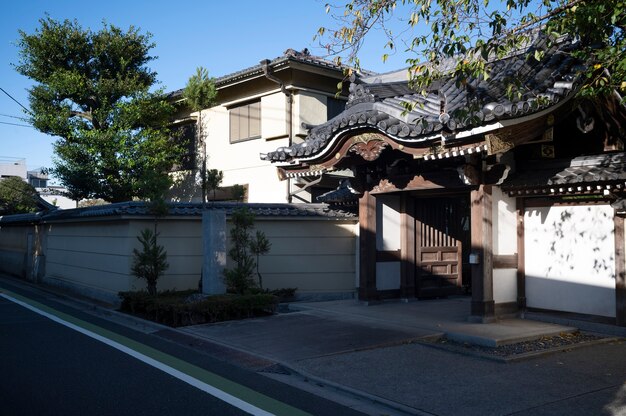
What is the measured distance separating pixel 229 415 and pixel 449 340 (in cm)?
497

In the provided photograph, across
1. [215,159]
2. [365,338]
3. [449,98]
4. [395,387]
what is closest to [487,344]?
[365,338]

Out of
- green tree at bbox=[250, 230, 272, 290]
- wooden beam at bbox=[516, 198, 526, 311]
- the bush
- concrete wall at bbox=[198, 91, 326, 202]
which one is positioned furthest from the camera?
concrete wall at bbox=[198, 91, 326, 202]

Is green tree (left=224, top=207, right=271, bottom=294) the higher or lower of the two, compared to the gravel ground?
higher

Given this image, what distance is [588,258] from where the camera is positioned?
10.4 meters

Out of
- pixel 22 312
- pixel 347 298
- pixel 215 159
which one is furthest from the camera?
pixel 215 159

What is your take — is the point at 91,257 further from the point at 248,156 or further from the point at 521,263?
the point at 521,263

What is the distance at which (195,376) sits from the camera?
7777 mm

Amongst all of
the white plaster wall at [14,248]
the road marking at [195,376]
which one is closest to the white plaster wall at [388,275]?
the road marking at [195,376]

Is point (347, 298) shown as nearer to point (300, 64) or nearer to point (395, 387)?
point (300, 64)


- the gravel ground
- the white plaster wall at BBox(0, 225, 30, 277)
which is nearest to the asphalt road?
the gravel ground

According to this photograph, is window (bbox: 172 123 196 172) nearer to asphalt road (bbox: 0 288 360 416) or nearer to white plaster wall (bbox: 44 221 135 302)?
white plaster wall (bbox: 44 221 135 302)

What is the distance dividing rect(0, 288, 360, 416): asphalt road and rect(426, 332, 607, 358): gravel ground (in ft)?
10.7

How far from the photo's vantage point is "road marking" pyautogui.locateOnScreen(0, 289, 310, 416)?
6428 millimetres

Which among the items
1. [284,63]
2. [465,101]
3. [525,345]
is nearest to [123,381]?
[525,345]
